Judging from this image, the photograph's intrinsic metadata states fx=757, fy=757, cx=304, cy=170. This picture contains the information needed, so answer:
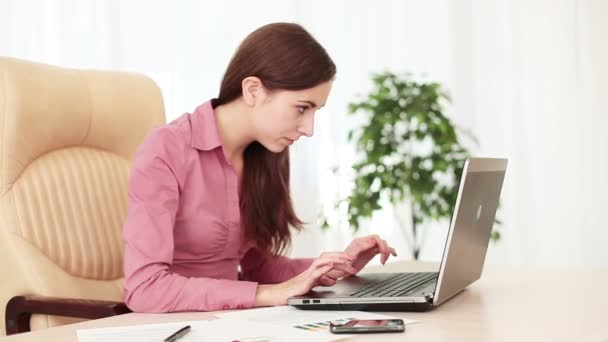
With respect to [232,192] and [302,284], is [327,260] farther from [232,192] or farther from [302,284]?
[232,192]

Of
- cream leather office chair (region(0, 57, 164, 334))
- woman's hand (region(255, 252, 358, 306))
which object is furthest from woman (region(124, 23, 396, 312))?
cream leather office chair (region(0, 57, 164, 334))

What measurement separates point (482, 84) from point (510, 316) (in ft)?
8.42

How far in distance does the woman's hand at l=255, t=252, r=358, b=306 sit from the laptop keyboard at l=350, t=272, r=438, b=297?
63 mm

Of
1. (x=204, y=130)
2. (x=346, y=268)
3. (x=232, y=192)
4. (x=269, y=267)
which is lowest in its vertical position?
(x=269, y=267)

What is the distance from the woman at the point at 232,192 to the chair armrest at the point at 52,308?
0.04 m

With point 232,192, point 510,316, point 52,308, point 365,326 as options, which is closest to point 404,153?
point 232,192

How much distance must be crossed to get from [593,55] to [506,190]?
2.38 feet

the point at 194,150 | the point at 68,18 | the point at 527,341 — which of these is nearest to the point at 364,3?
the point at 68,18

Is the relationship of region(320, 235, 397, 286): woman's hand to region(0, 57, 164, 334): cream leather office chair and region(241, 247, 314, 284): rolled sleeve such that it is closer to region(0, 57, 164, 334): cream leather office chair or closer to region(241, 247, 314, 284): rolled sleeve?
region(241, 247, 314, 284): rolled sleeve

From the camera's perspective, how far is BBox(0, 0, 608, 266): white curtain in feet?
10.9

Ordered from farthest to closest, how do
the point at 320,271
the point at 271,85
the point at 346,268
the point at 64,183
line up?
the point at 64,183, the point at 271,85, the point at 346,268, the point at 320,271

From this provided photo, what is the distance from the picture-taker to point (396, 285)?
1.38 meters

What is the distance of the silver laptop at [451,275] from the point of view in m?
1.20

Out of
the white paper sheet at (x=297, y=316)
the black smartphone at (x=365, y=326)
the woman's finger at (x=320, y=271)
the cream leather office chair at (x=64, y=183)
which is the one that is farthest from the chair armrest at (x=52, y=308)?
the black smartphone at (x=365, y=326)
